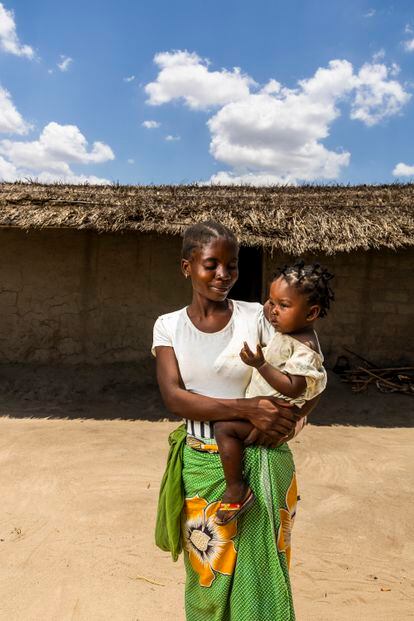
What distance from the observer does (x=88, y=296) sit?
6613 millimetres

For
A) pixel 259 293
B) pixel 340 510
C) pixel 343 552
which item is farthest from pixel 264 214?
pixel 343 552

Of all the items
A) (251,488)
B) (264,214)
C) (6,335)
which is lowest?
(6,335)

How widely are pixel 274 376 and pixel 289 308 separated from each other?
207 millimetres

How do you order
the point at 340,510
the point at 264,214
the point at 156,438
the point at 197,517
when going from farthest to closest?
the point at 264,214 < the point at 156,438 < the point at 340,510 < the point at 197,517

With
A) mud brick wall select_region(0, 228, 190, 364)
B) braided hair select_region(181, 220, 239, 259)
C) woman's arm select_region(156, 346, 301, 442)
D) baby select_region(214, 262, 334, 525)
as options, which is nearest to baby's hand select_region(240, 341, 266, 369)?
baby select_region(214, 262, 334, 525)

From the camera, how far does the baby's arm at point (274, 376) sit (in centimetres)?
134

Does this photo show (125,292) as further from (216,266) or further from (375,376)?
(216,266)

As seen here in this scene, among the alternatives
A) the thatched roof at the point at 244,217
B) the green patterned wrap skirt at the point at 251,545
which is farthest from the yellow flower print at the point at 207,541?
the thatched roof at the point at 244,217

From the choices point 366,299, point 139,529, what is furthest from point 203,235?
point 366,299

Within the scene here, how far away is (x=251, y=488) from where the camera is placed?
1.42 m

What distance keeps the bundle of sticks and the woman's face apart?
533cm

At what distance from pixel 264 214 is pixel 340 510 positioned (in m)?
3.54

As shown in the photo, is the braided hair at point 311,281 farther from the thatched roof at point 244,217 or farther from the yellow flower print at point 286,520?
the thatched roof at point 244,217

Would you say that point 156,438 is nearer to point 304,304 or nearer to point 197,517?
point 197,517
